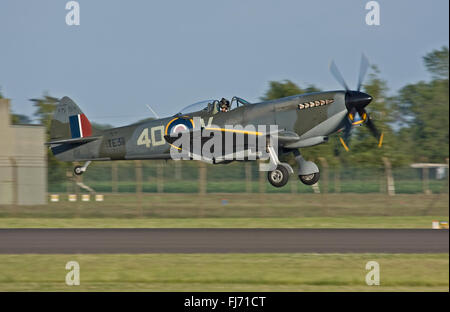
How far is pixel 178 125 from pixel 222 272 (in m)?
4.18

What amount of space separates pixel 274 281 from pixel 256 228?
1031cm

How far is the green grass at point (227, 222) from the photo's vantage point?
2592cm

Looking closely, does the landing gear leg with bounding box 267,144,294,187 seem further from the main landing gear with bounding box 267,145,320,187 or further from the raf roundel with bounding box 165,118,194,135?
the raf roundel with bounding box 165,118,194,135

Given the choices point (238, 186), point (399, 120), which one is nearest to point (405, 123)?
point (399, 120)

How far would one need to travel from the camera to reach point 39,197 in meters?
33.7

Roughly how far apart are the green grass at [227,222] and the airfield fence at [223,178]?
6.69 feet

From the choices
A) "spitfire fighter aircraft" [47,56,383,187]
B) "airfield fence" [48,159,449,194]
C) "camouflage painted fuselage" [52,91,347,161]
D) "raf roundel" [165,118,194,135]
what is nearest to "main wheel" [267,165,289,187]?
"spitfire fighter aircraft" [47,56,383,187]

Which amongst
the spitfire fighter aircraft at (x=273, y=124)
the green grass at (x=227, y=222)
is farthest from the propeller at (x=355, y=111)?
the green grass at (x=227, y=222)

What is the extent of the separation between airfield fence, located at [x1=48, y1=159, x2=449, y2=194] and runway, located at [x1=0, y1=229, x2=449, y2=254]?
5684mm

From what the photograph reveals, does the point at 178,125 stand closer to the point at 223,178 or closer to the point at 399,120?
the point at 223,178

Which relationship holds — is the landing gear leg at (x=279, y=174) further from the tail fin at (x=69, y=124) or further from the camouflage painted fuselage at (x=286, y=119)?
the tail fin at (x=69, y=124)

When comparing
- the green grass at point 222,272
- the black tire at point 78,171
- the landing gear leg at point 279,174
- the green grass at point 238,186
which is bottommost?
the green grass at point 222,272
